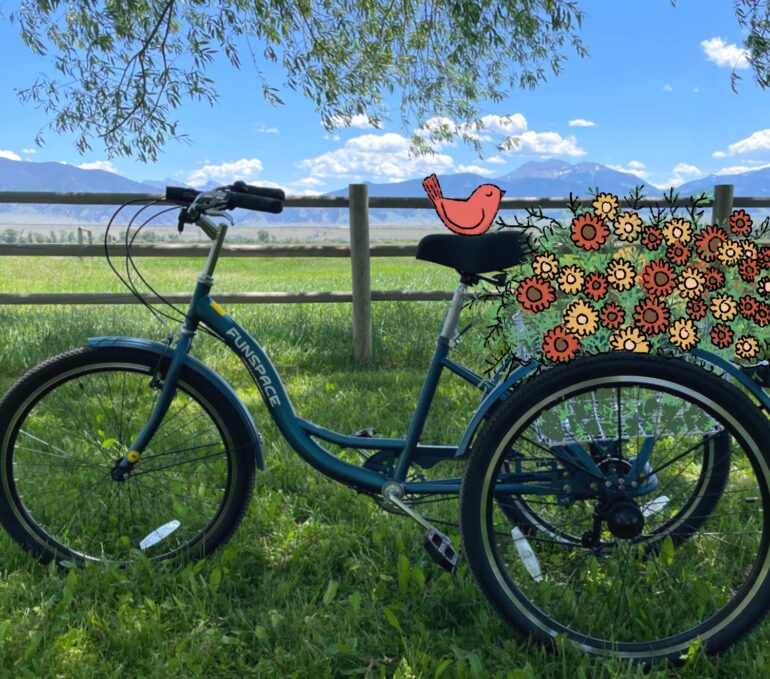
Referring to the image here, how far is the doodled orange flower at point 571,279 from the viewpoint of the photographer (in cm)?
184

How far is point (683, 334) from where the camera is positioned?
182 centimetres

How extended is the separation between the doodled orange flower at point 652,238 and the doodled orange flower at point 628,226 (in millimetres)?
25

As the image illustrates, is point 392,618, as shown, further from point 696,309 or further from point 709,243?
point 709,243

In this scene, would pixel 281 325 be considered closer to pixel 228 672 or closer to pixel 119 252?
pixel 119 252

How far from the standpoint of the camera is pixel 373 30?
744cm

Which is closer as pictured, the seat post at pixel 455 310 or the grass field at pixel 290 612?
the grass field at pixel 290 612

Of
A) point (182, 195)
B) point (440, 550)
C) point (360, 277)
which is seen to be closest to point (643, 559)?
point (440, 550)

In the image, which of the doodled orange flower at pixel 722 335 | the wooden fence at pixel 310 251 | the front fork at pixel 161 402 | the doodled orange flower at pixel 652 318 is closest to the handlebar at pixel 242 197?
the front fork at pixel 161 402

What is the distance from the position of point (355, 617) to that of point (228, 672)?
16.6 inches

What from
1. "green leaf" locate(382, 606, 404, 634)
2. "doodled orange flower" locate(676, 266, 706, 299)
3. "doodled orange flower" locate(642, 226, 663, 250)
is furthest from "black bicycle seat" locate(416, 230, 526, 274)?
"green leaf" locate(382, 606, 404, 634)

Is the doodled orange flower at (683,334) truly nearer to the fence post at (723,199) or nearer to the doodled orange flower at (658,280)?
the doodled orange flower at (658,280)

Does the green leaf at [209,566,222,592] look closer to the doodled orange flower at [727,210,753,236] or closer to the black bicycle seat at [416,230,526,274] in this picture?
the black bicycle seat at [416,230,526,274]

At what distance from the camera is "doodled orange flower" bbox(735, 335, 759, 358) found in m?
1.91

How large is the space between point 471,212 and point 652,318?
64 centimetres
